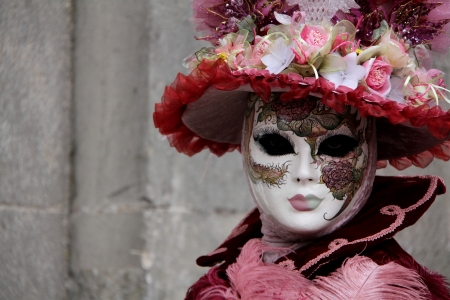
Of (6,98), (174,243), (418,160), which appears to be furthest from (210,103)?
(6,98)

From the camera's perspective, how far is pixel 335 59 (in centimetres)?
148

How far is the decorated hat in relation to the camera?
4.81 feet

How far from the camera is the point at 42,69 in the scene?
2885 mm

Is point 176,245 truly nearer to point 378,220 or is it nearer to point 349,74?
point 378,220

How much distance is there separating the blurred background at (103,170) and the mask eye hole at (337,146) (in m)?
1.27

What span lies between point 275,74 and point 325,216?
371 millimetres

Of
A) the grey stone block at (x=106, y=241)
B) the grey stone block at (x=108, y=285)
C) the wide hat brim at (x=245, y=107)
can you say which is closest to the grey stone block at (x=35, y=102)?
the grey stone block at (x=106, y=241)

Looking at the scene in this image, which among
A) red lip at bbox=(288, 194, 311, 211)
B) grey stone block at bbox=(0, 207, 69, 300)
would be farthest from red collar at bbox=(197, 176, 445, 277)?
grey stone block at bbox=(0, 207, 69, 300)

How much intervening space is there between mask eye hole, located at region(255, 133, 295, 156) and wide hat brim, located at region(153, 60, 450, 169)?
119 mm

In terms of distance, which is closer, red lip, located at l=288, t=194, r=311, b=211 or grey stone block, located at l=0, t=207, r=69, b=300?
red lip, located at l=288, t=194, r=311, b=211

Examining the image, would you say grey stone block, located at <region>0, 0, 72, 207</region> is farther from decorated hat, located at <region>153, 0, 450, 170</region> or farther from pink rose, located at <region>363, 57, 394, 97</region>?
pink rose, located at <region>363, 57, 394, 97</region>

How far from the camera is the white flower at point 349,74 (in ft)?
4.85

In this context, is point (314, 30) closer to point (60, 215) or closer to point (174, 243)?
point (174, 243)

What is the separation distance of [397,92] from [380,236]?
1.15 ft
